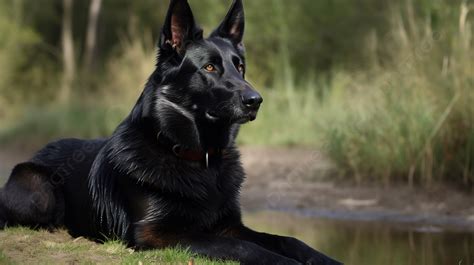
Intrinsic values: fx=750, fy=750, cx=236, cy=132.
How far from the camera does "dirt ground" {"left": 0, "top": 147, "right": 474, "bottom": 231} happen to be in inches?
324

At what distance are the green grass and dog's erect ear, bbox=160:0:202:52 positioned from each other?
1465mm

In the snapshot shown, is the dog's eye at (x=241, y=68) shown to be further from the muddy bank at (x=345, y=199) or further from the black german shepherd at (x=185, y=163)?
the muddy bank at (x=345, y=199)

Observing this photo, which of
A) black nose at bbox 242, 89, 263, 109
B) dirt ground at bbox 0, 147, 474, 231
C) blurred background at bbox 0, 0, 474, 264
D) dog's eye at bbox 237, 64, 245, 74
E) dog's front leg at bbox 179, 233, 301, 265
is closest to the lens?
dog's front leg at bbox 179, 233, 301, 265

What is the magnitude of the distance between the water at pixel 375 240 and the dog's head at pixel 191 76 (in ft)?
5.82

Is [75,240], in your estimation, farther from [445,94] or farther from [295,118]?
[295,118]

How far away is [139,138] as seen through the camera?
5.40 m

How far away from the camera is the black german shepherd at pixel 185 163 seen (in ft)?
16.6

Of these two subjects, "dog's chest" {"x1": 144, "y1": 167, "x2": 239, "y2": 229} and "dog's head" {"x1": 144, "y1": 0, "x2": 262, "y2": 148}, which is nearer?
"dog's chest" {"x1": 144, "y1": 167, "x2": 239, "y2": 229}

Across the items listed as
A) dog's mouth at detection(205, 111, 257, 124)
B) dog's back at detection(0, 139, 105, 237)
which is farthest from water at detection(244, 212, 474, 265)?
dog's back at detection(0, 139, 105, 237)

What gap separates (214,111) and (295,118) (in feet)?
28.5

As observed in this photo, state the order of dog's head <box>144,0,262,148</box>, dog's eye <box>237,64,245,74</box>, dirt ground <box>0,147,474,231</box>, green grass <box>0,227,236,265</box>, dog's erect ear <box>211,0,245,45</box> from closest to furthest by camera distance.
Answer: green grass <box>0,227,236,265</box>
dog's head <box>144,0,262,148</box>
dog's eye <box>237,64,245,74</box>
dog's erect ear <box>211,0,245,45</box>
dirt ground <box>0,147,474,231</box>

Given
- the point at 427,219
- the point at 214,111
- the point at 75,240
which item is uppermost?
the point at 214,111

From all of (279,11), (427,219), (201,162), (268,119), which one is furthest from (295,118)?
(201,162)

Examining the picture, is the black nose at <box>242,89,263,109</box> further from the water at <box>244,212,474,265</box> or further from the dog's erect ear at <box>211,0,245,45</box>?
the water at <box>244,212,474,265</box>
